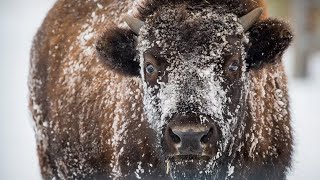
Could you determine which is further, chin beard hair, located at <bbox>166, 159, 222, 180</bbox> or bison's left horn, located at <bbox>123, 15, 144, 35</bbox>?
bison's left horn, located at <bbox>123, 15, 144, 35</bbox>

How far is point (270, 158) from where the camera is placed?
3.52 m

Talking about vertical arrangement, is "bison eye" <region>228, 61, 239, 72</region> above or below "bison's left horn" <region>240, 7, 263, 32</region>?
below

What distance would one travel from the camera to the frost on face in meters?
2.99

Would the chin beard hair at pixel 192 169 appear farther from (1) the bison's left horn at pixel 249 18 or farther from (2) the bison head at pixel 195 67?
(1) the bison's left horn at pixel 249 18

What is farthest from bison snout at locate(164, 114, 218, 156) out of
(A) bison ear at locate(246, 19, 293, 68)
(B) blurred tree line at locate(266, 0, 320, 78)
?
(B) blurred tree line at locate(266, 0, 320, 78)

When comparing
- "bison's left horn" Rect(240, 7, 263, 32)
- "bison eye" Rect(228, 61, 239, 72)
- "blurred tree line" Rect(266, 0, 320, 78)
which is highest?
"bison's left horn" Rect(240, 7, 263, 32)

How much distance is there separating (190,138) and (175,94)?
0.26 meters

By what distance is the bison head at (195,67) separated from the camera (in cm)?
293

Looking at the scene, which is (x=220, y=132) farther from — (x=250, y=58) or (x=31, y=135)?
(x=31, y=135)

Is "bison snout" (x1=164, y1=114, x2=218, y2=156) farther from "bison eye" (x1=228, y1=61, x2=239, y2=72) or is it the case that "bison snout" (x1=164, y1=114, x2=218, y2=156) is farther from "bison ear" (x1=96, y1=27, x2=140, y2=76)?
"bison ear" (x1=96, y1=27, x2=140, y2=76)

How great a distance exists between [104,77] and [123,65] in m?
0.50
